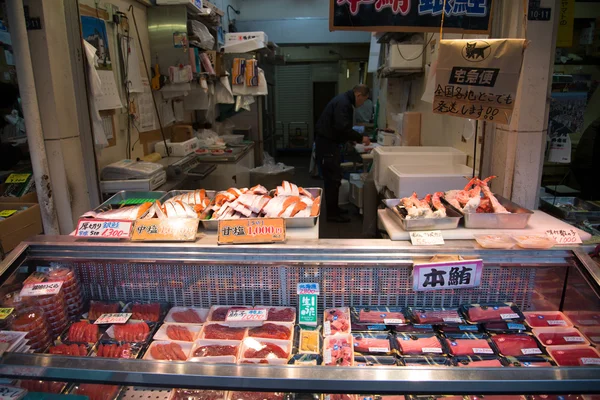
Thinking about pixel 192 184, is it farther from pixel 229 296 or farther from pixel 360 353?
pixel 360 353

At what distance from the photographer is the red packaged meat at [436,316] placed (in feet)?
7.21

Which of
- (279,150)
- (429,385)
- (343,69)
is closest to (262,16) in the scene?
(343,69)

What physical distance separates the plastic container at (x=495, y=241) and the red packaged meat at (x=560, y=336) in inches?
18.8

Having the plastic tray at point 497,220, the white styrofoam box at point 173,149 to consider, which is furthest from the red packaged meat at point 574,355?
the white styrofoam box at point 173,149

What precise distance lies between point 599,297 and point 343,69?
12733mm

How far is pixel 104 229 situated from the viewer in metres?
2.29

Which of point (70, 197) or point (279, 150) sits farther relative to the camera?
point (279, 150)

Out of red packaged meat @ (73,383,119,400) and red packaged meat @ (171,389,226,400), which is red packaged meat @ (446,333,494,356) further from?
red packaged meat @ (73,383,119,400)

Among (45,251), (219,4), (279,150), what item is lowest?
(279,150)

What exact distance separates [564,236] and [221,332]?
1.89m

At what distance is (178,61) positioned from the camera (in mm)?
6023

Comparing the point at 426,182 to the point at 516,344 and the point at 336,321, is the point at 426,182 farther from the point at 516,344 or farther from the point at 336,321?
the point at 336,321

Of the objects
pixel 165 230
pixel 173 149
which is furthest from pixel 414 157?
pixel 173 149

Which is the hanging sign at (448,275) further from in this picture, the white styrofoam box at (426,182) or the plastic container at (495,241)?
the white styrofoam box at (426,182)
